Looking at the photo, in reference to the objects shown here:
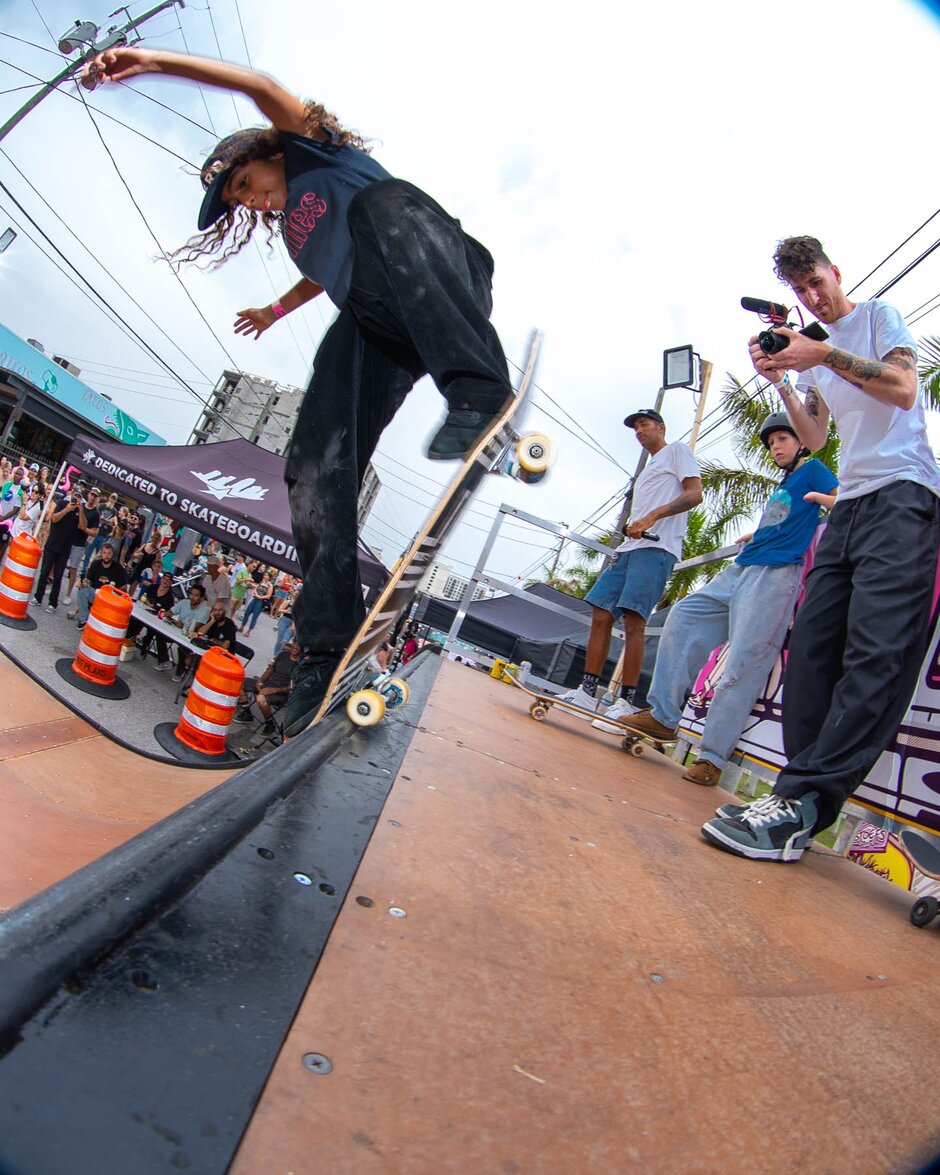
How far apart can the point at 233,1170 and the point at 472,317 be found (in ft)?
5.65

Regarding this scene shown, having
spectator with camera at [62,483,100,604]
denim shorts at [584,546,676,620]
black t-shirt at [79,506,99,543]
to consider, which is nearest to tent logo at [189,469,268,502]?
spectator with camera at [62,483,100,604]

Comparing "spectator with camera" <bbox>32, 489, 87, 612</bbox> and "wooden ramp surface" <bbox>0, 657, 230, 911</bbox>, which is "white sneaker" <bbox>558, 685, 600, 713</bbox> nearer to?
"wooden ramp surface" <bbox>0, 657, 230, 911</bbox>

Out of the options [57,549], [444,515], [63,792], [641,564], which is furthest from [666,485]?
[57,549]

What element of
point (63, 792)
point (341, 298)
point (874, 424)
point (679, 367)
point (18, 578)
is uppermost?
point (679, 367)

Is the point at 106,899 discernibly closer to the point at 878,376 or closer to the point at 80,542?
the point at 878,376

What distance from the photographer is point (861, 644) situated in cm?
211

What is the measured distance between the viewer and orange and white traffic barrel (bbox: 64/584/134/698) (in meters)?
6.99

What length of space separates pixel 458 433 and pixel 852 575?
140cm

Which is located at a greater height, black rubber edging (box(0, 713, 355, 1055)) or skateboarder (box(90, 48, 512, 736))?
skateboarder (box(90, 48, 512, 736))

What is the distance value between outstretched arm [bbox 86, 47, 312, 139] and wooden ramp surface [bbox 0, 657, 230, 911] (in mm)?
1897

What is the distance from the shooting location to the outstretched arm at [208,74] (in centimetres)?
160

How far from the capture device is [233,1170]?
0.44 metres

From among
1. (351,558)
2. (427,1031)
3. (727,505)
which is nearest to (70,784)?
(351,558)

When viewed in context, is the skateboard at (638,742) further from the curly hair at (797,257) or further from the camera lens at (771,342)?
the curly hair at (797,257)
